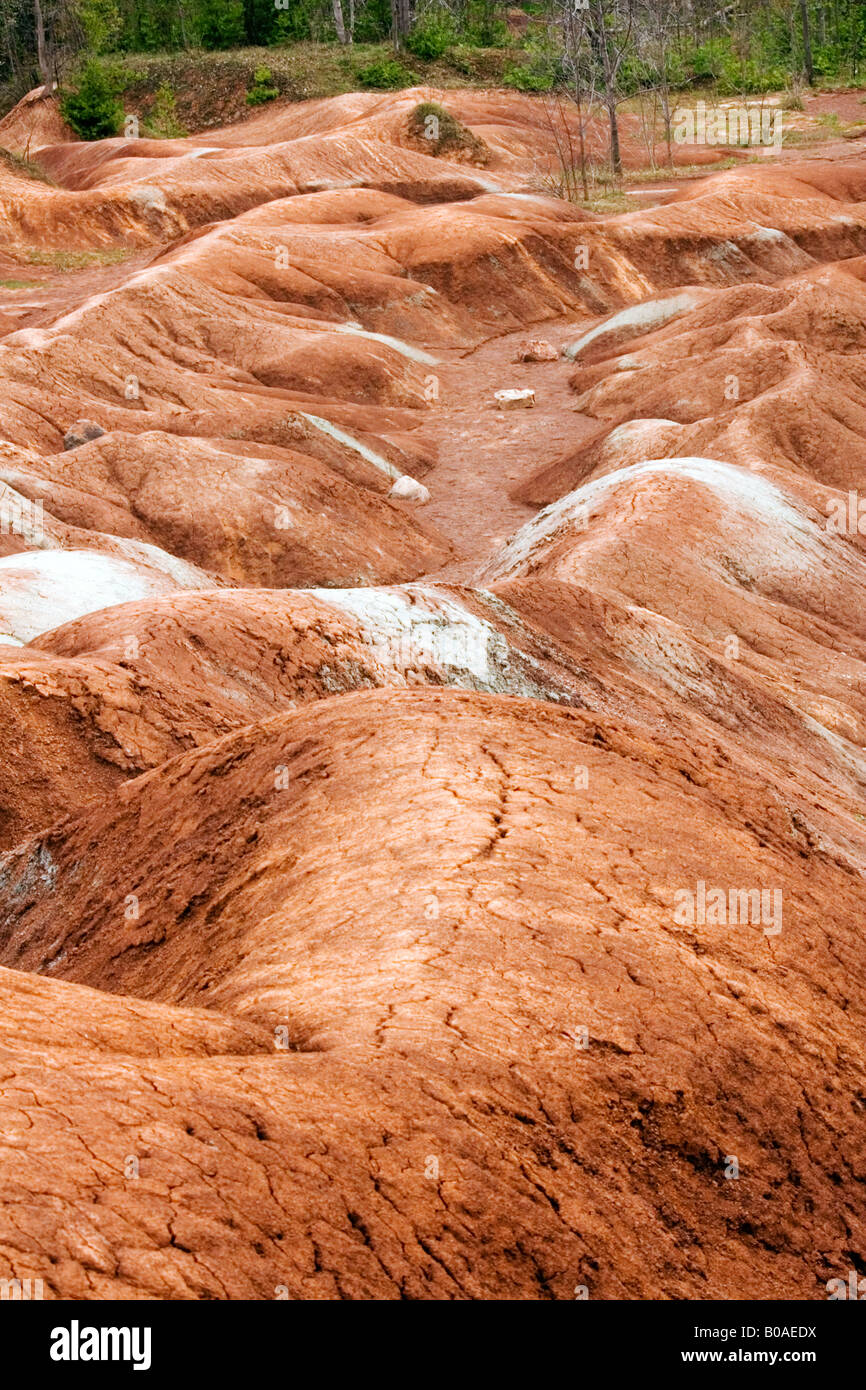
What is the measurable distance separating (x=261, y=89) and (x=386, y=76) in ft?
13.7

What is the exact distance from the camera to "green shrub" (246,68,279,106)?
4800 centimetres

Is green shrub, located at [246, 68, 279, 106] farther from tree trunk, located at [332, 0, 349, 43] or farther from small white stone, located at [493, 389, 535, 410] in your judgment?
small white stone, located at [493, 389, 535, 410]

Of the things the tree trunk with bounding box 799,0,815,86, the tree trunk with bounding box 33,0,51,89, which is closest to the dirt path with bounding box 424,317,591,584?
the tree trunk with bounding box 799,0,815,86

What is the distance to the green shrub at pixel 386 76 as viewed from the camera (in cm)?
4800

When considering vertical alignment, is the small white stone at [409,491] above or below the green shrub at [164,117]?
below

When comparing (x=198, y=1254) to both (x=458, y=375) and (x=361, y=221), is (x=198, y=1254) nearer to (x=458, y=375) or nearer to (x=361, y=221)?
(x=458, y=375)

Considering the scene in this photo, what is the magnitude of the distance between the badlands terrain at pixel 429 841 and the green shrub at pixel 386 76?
30.2 m

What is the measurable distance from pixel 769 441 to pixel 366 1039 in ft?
47.0

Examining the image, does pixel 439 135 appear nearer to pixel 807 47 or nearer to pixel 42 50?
pixel 807 47

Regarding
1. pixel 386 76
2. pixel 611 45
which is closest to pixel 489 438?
pixel 611 45

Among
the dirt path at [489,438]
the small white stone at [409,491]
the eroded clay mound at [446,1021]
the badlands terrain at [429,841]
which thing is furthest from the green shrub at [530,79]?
the eroded clay mound at [446,1021]

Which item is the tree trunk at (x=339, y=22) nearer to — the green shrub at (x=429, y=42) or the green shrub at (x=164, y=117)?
the green shrub at (x=429, y=42)

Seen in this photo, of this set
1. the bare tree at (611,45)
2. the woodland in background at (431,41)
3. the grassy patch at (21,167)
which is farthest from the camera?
the woodland in background at (431,41)

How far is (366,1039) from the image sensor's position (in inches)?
173
